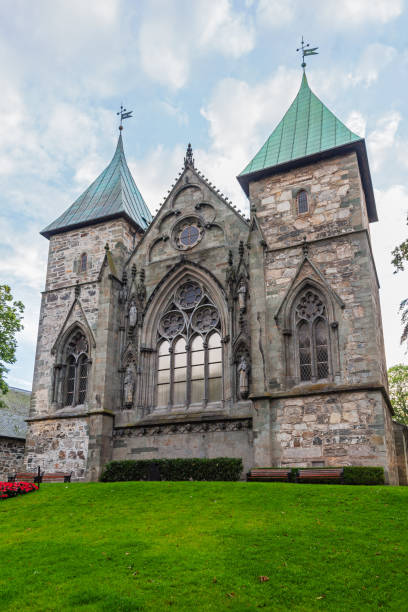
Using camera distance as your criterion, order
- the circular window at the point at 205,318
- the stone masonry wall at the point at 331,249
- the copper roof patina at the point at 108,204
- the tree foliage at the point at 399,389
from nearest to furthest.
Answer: the stone masonry wall at the point at 331,249
the circular window at the point at 205,318
the copper roof patina at the point at 108,204
the tree foliage at the point at 399,389

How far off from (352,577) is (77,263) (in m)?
20.2

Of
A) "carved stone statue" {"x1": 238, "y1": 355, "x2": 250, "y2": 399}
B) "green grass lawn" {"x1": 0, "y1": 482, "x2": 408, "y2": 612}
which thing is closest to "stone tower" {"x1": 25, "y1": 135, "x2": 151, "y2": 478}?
"carved stone statue" {"x1": 238, "y1": 355, "x2": 250, "y2": 399}

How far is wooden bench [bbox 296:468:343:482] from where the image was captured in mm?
16078

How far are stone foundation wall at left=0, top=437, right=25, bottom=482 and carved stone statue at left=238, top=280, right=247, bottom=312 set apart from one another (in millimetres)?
14476

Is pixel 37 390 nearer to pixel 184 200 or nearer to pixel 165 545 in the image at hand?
pixel 184 200

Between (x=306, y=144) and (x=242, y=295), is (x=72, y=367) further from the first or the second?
(x=306, y=144)

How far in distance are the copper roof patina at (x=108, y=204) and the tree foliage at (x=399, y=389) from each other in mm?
29896

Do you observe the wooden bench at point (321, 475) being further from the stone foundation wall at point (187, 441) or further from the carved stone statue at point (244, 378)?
the carved stone statue at point (244, 378)

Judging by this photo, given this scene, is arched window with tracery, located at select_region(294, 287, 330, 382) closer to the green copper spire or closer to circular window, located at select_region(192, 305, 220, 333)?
circular window, located at select_region(192, 305, 220, 333)

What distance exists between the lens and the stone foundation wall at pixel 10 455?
90.8 ft

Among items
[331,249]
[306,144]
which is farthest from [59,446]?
[306,144]

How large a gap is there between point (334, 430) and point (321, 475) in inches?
78.2

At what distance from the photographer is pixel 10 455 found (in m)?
28.1

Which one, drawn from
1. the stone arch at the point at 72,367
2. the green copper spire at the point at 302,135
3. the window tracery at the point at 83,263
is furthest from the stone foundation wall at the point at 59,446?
the green copper spire at the point at 302,135
